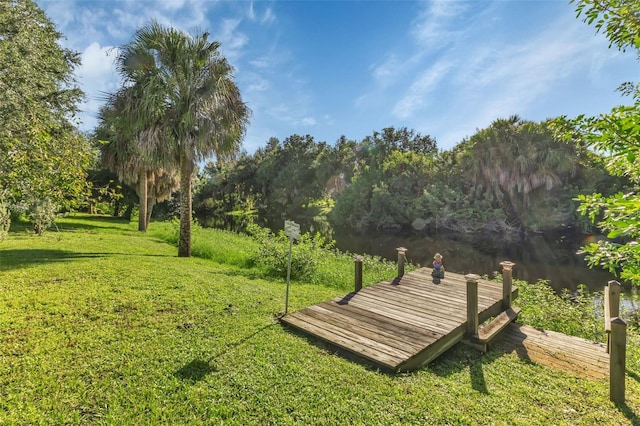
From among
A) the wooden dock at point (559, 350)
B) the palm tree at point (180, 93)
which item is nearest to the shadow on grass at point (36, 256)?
the palm tree at point (180, 93)

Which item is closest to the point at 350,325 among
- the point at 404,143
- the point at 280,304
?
the point at 280,304

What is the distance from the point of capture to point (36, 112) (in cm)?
800

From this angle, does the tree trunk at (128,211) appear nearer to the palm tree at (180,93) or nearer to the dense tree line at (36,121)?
the dense tree line at (36,121)

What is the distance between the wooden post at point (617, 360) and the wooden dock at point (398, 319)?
6.40 ft

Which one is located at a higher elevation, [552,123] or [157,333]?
[552,123]

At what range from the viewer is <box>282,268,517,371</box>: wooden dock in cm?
452

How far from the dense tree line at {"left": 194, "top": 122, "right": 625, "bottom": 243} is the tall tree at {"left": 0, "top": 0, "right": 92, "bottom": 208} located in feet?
23.1

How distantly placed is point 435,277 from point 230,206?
160 feet

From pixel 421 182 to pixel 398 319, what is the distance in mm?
30623

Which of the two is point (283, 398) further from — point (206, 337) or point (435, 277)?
point (435, 277)

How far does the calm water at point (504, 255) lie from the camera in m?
14.4

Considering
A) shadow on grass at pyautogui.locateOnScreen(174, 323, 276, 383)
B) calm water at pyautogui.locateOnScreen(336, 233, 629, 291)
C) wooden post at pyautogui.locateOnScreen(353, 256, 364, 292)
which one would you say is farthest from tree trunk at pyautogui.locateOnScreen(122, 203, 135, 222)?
shadow on grass at pyautogui.locateOnScreen(174, 323, 276, 383)

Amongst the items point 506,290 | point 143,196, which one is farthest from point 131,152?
point 506,290

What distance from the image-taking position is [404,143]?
43.7 meters
